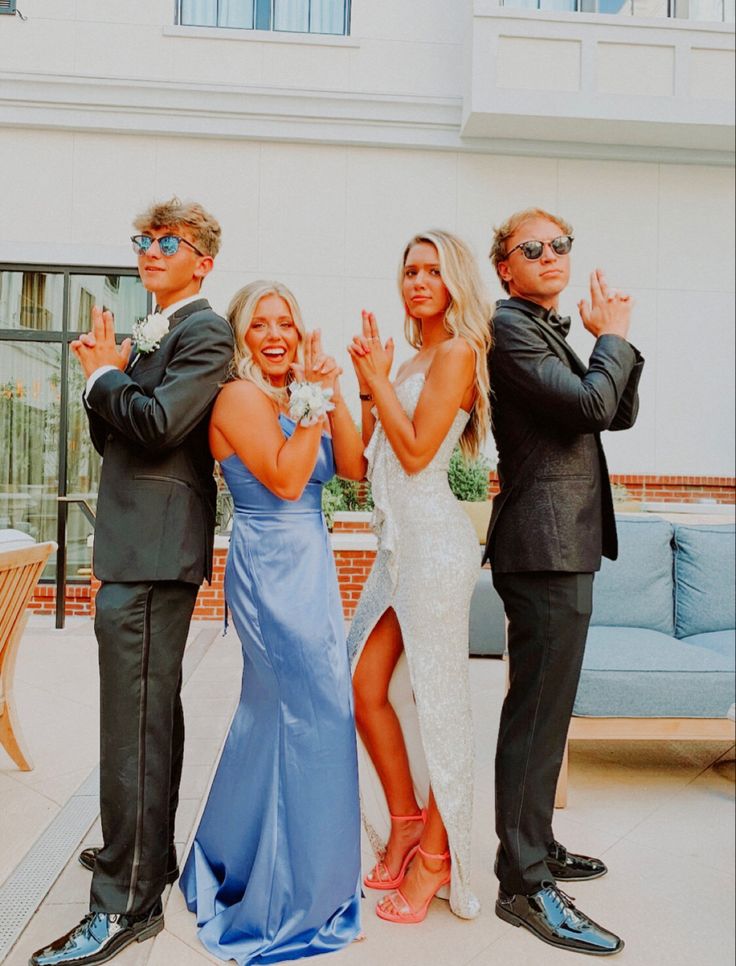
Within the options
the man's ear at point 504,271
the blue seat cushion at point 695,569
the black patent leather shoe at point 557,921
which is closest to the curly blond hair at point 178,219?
the man's ear at point 504,271

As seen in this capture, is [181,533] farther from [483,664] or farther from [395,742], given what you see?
[483,664]

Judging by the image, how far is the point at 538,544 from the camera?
188 cm

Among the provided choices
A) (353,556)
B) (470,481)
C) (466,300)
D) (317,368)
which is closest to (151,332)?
(317,368)

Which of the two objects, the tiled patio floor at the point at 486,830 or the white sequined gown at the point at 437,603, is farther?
the white sequined gown at the point at 437,603

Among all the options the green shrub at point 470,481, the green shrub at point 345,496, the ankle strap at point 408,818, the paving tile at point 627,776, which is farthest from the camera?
the green shrub at point 470,481

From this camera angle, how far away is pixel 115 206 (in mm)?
2127

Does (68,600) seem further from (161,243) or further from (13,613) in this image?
(161,243)

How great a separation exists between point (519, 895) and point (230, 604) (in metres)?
1.11

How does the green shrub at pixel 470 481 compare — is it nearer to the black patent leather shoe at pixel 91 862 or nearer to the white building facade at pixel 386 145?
the white building facade at pixel 386 145

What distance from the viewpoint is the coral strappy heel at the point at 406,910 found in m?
1.96

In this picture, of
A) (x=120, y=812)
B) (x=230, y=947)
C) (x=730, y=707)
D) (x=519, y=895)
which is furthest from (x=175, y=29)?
(x=519, y=895)

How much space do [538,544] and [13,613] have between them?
199cm

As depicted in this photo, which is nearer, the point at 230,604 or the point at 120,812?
the point at 120,812

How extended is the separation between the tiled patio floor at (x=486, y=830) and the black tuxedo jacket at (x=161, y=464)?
386mm
